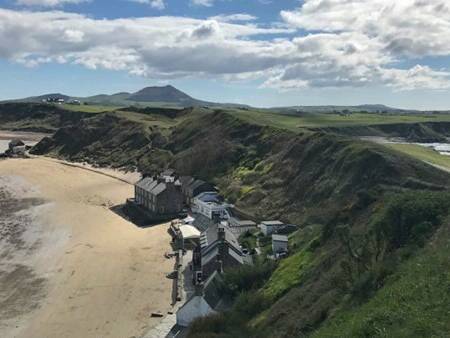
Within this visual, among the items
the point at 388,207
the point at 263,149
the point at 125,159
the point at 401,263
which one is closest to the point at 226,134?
the point at 263,149

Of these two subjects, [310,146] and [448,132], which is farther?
[448,132]

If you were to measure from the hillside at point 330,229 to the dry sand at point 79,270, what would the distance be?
790 cm

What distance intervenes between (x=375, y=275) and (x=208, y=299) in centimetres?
1256

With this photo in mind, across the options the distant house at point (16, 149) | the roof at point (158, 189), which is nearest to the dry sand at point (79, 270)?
the roof at point (158, 189)

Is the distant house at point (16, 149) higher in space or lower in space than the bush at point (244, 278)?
lower

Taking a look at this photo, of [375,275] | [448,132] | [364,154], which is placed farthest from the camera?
[448,132]

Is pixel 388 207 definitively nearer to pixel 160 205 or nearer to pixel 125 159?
pixel 160 205

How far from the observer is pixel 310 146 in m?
69.8

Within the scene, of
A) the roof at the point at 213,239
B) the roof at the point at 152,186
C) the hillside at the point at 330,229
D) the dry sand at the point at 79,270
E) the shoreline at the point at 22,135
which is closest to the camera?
the hillside at the point at 330,229

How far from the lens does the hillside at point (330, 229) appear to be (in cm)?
1978

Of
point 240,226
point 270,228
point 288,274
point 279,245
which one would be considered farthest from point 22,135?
Answer: point 288,274

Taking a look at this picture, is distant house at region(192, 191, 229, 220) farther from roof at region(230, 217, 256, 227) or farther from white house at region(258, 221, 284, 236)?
white house at region(258, 221, 284, 236)

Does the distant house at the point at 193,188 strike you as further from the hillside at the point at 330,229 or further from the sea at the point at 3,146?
the sea at the point at 3,146

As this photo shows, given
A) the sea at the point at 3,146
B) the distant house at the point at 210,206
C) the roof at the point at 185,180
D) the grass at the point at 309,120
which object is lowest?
→ the sea at the point at 3,146
